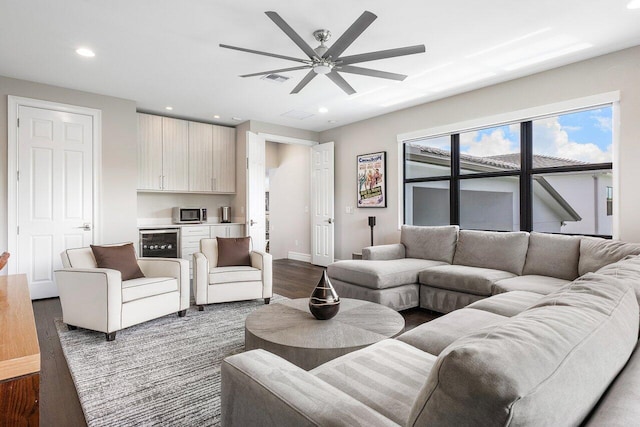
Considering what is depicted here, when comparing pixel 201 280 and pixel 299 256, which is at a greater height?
pixel 201 280

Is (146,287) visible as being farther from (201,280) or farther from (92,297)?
(201,280)

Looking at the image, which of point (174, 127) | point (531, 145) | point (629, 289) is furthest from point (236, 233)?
point (629, 289)

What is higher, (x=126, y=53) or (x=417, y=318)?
(x=126, y=53)

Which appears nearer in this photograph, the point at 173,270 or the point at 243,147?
the point at 173,270

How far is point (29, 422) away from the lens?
994 mm

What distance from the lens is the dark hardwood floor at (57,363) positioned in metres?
1.88

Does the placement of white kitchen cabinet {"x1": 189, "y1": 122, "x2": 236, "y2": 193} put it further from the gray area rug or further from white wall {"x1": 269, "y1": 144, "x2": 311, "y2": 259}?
the gray area rug

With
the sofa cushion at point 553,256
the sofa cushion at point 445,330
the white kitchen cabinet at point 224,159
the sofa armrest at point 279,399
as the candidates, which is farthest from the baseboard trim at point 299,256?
the sofa armrest at point 279,399

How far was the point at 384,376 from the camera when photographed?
51.9 inches

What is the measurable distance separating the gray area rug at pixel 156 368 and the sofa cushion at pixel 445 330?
113 cm

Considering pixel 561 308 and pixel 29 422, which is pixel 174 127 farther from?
pixel 561 308

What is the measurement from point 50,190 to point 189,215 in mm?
1978

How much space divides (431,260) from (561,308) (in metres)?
3.51

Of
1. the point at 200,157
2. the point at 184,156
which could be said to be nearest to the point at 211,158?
the point at 200,157
